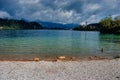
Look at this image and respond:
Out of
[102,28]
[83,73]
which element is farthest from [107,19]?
[83,73]

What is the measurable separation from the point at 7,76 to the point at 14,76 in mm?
514

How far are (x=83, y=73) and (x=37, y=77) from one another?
3.92 metres

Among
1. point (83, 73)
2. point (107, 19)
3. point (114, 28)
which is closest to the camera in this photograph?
point (83, 73)

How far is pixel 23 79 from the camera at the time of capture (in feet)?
54.1

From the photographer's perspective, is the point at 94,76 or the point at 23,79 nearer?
the point at 23,79

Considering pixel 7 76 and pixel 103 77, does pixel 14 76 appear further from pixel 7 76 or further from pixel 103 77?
pixel 103 77

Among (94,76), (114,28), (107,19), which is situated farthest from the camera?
(107,19)

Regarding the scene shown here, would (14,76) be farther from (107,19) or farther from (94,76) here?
(107,19)

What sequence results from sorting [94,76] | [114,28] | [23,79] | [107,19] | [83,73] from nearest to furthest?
[23,79]
[94,76]
[83,73]
[114,28]
[107,19]

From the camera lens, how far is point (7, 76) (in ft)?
57.3

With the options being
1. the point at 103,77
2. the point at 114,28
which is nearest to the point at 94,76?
the point at 103,77

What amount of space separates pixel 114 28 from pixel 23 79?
167 metres

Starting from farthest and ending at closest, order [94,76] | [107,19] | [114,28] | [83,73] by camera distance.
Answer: [107,19] → [114,28] → [83,73] → [94,76]

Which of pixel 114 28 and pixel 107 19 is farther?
pixel 107 19
